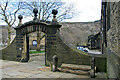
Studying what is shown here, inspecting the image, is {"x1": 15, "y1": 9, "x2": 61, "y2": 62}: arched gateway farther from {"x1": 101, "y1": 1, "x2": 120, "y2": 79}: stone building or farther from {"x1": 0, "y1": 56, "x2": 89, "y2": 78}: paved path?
{"x1": 101, "y1": 1, "x2": 120, "y2": 79}: stone building

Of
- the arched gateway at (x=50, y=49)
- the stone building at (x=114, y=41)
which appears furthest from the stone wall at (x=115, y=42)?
the arched gateway at (x=50, y=49)

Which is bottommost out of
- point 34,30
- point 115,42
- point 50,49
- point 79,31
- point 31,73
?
point 31,73

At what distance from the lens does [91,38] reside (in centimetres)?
2475

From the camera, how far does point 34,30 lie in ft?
27.7

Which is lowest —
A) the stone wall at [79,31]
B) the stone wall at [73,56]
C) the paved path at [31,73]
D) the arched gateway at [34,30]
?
the paved path at [31,73]

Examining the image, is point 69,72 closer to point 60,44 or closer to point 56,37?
point 60,44

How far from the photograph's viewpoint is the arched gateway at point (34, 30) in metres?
7.92

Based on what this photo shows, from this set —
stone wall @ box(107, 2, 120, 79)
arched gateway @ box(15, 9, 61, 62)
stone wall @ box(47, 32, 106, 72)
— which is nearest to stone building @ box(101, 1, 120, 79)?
stone wall @ box(107, 2, 120, 79)

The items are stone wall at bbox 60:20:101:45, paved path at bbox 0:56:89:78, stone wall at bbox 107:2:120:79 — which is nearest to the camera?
stone wall at bbox 107:2:120:79

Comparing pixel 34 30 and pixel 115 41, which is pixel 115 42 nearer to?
pixel 115 41

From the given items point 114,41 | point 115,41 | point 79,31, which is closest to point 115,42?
point 115,41

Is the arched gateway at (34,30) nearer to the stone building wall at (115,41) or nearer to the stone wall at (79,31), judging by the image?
the stone building wall at (115,41)

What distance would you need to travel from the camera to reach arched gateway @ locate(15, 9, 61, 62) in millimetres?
7922

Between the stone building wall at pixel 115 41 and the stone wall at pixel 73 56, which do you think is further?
the stone wall at pixel 73 56
